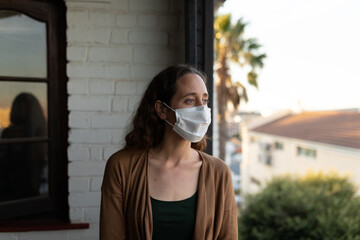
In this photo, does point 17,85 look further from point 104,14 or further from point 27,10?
point 104,14

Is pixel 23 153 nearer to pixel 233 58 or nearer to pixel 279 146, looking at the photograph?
pixel 233 58

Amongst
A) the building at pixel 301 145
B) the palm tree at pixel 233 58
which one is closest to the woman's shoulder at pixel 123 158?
the building at pixel 301 145

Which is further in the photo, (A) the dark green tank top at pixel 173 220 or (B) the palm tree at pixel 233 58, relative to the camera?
(B) the palm tree at pixel 233 58

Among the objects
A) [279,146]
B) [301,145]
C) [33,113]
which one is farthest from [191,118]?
[279,146]

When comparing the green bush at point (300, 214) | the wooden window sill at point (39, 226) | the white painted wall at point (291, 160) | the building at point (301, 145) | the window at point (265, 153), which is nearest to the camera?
the wooden window sill at point (39, 226)

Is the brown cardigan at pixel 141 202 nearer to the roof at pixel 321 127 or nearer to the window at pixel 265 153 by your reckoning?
the roof at pixel 321 127

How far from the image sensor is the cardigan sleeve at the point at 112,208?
130cm

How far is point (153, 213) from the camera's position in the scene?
4.26 ft

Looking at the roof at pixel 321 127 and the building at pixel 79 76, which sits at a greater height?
the building at pixel 79 76

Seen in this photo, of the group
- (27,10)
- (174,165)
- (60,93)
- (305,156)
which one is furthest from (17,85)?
(305,156)

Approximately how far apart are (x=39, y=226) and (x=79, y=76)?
0.94 meters

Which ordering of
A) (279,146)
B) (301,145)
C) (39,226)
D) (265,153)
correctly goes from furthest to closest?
(265,153) < (279,146) < (301,145) < (39,226)

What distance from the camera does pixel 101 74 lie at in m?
1.95

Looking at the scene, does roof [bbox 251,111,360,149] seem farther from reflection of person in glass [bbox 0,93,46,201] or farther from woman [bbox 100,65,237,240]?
reflection of person in glass [bbox 0,93,46,201]
